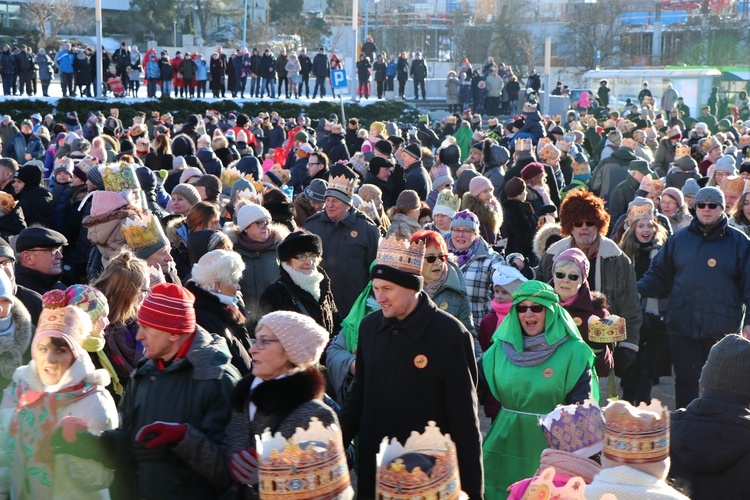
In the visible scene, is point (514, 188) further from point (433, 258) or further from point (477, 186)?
point (433, 258)

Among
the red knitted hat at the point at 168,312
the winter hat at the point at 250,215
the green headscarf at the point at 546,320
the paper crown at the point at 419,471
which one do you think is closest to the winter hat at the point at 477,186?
the winter hat at the point at 250,215

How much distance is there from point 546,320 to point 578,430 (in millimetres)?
1360

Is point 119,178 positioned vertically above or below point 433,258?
above

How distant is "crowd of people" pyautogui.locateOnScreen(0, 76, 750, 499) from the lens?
164 inches

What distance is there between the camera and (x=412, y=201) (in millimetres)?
9727

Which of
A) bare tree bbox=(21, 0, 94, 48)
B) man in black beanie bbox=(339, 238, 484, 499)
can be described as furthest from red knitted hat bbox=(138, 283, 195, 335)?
bare tree bbox=(21, 0, 94, 48)

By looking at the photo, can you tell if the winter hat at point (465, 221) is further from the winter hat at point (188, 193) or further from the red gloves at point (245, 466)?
the red gloves at point (245, 466)

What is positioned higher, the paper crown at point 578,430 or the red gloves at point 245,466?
the paper crown at point 578,430

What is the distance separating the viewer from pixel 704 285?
797cm

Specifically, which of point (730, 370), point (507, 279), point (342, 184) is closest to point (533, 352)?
point (730, 370)

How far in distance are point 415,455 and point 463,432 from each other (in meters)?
1.80

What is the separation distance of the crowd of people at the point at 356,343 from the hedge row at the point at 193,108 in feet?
70.9

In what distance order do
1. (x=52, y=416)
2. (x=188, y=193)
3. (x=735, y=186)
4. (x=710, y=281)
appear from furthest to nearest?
(x=735, y=186) → (x=188, y=193) → (x=710, y=281) → (x=52, y=416)

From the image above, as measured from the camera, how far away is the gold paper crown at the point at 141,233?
22.8ft
